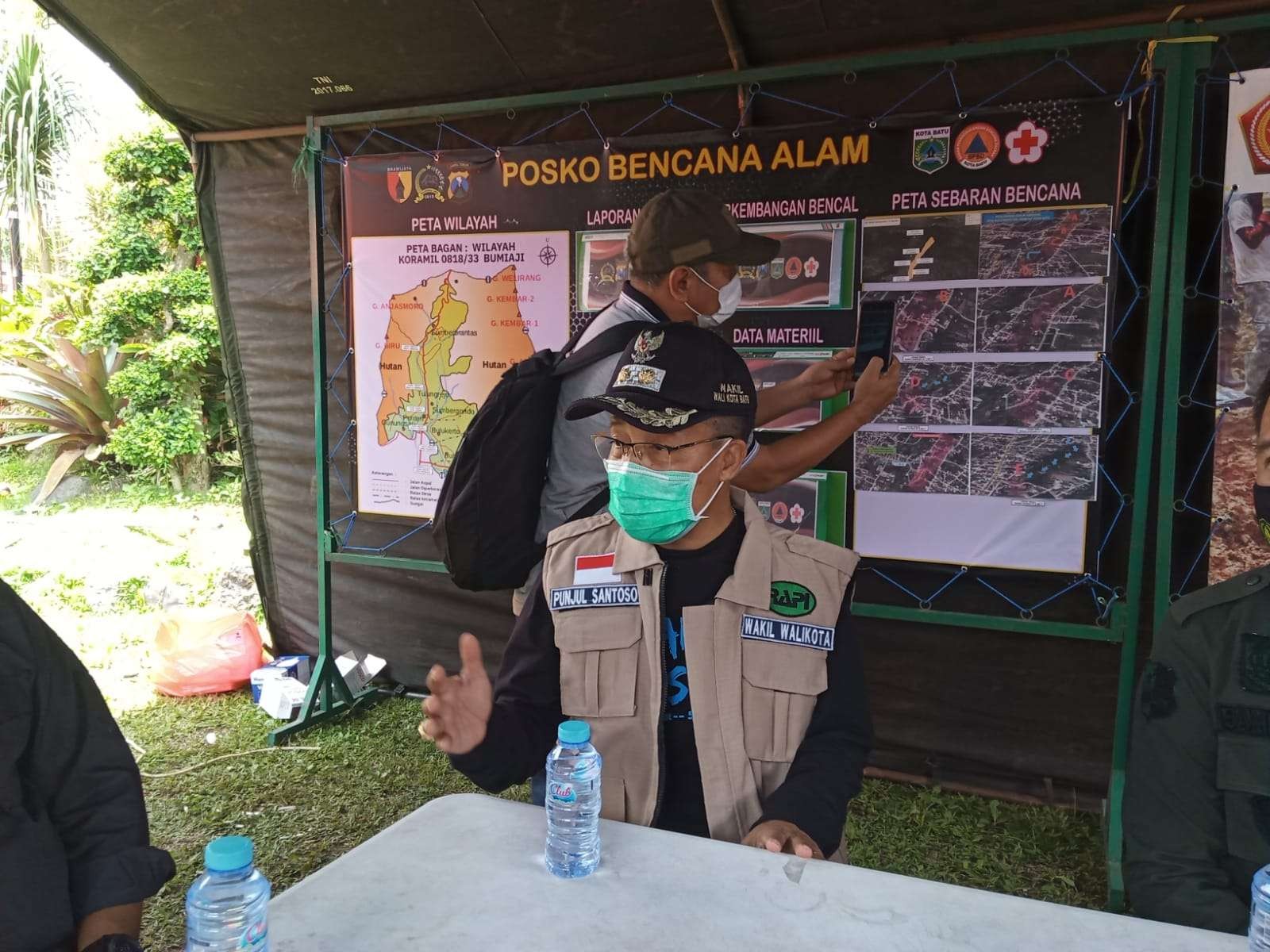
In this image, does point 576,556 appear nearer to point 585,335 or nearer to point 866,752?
point 866,752

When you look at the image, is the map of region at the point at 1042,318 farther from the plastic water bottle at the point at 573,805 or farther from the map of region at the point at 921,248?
the plastic water bottle at the point at 573,805

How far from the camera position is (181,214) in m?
9.68

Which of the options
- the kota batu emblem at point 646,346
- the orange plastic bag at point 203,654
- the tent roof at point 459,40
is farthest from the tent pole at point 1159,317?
the orange plastic bag at point 203,654

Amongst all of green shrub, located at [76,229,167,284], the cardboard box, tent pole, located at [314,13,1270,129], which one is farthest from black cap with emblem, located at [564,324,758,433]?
green shrub, located at [76,229,167,284]

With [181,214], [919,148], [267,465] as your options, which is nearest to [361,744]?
[267,465]

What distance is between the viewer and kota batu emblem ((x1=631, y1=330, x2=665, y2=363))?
1716 millimetres

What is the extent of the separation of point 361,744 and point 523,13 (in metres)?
2.90

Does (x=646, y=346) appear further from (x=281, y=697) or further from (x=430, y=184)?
(x=281, y=697)

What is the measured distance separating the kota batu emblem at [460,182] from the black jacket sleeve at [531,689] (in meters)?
2.43

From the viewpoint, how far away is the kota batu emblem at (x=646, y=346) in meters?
1.72

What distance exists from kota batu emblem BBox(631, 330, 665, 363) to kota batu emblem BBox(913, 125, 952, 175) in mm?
1684

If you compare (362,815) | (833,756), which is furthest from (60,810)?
(362,815)

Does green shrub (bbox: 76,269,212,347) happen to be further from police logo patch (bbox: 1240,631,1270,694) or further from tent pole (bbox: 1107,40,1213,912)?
police logo patch (bbox: 1240,631,1270,694)

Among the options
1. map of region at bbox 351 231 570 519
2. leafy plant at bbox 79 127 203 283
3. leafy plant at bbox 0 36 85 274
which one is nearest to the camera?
map of region at bbox 351 231 570 519
